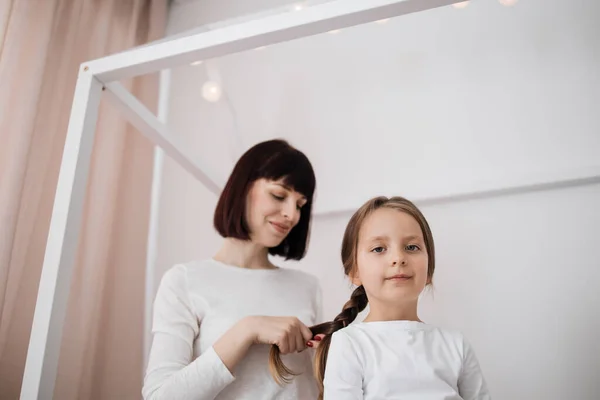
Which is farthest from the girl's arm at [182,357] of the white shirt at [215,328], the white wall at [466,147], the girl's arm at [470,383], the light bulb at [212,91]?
the light bulb at [212,91]

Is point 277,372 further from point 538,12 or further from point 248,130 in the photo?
point 538,12

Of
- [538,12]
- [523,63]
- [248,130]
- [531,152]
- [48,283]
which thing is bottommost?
[48,283]

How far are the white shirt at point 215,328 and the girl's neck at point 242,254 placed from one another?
3 cm

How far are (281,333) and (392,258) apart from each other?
8.9 inches

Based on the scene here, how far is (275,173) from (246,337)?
1.04ft

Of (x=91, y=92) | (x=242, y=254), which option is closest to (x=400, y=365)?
(x=242, y=254)

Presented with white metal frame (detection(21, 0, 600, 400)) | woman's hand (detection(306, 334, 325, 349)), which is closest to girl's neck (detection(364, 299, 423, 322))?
woman's hand (detection(306, 334, 325, 349))

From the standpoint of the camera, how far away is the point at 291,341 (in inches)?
31.9

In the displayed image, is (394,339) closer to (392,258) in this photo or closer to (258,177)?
(392,258)

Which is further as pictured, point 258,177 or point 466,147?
point 466,147

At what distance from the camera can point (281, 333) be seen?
2.65ft

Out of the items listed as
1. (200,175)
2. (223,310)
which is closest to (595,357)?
(223,310)

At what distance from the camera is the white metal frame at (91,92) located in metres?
0.79

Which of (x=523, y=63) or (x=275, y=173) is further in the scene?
(x=523, y=63)
